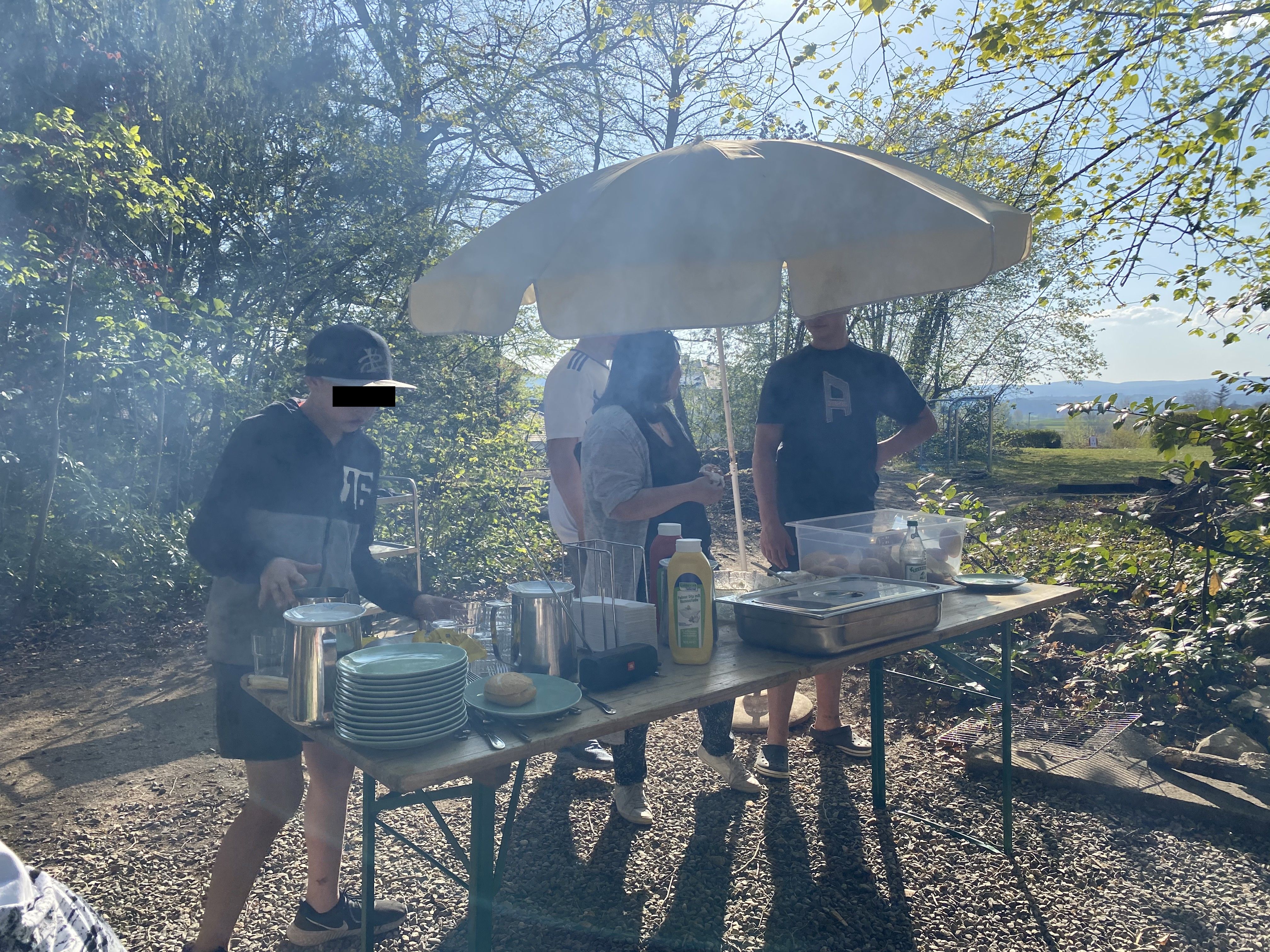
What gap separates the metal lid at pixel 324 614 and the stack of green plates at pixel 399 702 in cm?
10

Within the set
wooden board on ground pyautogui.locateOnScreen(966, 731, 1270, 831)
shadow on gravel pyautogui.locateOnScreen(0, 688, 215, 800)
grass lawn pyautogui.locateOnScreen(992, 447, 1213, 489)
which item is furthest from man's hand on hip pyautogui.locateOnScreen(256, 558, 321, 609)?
grass lawn pyautogui.locateOnScreen(992, 447, 1213, 489)

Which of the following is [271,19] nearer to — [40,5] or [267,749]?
[40,5]

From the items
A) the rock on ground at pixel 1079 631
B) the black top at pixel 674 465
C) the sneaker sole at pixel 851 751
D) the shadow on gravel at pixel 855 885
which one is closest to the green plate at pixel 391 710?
the black top at pixel 674 465

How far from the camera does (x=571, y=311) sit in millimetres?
2537

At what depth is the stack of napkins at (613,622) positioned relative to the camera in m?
2.10

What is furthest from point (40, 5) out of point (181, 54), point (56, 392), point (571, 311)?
point (571, 311)

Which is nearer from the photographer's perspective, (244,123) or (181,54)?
(181,54)

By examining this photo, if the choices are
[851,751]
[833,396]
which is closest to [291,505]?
[833,396]

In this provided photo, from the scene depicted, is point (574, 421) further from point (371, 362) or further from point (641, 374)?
point (371, 362)

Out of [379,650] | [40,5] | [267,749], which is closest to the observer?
[379,650]

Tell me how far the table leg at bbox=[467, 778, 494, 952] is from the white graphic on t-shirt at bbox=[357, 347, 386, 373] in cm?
119

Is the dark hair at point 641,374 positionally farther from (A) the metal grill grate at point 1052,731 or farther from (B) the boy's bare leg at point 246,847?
(A) the metal grill grate at point 1052,731

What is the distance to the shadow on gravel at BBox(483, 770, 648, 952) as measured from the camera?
2.57 m

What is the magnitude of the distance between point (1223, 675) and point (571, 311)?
12.4 feet
